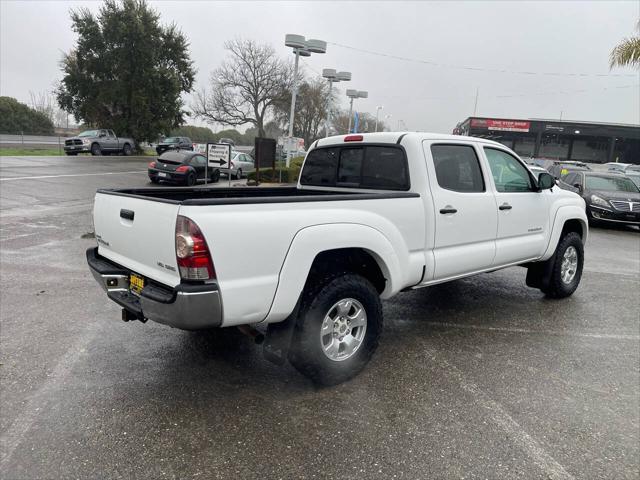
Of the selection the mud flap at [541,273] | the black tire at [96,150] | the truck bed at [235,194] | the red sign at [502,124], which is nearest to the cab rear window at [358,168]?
the truck bed at [235,194]

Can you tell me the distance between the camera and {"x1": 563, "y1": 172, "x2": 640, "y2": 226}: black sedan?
1250cm

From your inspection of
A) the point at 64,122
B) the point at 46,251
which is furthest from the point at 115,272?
the point at 64,122

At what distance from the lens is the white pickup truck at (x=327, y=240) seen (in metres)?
2.70

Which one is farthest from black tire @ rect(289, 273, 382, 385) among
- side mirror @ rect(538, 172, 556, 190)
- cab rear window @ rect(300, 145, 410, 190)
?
side mirror @ rect(538, 172, 556, 190)

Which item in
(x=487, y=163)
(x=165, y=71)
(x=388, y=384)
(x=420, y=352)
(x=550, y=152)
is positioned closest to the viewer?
(x=388, y=384)

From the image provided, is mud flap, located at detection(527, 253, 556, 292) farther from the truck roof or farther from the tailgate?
the tailgate

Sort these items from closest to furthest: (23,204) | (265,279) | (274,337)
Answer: (265,279), (274,337), (23,204)

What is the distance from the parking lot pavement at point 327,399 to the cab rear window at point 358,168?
1.49 metres

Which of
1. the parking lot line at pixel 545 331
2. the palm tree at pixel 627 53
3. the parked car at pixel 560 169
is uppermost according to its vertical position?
the palm tree at pixel 627 53

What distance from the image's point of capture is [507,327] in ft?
15.9

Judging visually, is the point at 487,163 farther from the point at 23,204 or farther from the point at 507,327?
the point at 23,204

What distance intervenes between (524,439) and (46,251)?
283 inches

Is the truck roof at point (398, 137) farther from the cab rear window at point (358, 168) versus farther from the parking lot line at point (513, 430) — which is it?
the parking lot line at point (513, 430)

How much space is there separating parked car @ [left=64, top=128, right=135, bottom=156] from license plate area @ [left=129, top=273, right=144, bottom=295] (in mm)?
31675
